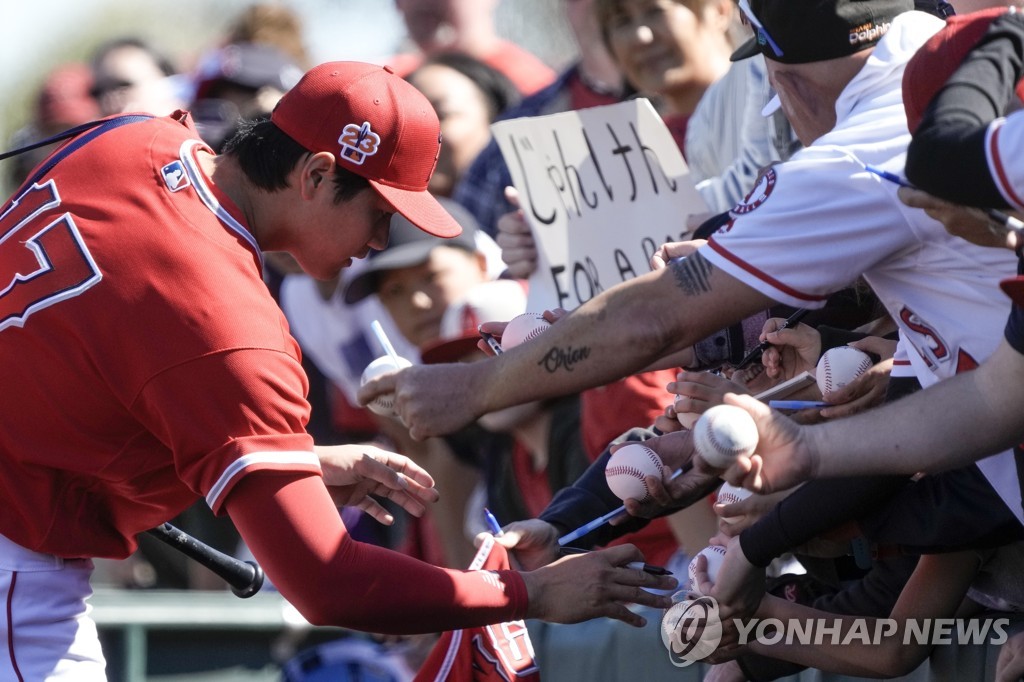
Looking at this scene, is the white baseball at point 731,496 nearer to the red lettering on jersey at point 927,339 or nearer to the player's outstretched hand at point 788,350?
the player's outstretched hand at point 788,350

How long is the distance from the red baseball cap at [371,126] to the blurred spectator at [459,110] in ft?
10.1

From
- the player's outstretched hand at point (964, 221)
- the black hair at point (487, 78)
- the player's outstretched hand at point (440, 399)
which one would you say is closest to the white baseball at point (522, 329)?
the player's outstretched hand at point (440, 399)

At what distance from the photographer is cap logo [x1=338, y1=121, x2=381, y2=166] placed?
3.48 meters

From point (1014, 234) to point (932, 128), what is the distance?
232 millimetres

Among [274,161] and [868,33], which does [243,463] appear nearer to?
[274,161]

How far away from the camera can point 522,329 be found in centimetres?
385

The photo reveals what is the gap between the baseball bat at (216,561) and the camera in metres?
3.95

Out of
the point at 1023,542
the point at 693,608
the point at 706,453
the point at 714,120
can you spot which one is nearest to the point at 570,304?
the point at 714,120

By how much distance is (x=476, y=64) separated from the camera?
704 centimetres

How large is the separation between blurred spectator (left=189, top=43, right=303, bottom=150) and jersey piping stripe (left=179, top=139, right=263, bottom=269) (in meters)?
3.93

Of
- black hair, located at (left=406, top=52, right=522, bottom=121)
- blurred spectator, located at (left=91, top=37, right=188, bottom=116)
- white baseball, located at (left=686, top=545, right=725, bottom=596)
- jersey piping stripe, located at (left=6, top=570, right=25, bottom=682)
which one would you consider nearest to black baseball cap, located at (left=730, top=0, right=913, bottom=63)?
white baseball, located at (left=686, top=545, right=725, bottom=596)

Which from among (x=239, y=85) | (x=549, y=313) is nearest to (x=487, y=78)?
(x=239, y=85)

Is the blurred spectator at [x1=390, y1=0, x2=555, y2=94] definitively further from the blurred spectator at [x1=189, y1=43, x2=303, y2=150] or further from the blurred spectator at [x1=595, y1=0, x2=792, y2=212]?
the blurred spectator at [x1=595, y1=0, x2=792, y2=212]

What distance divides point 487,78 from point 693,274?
12.7ft
